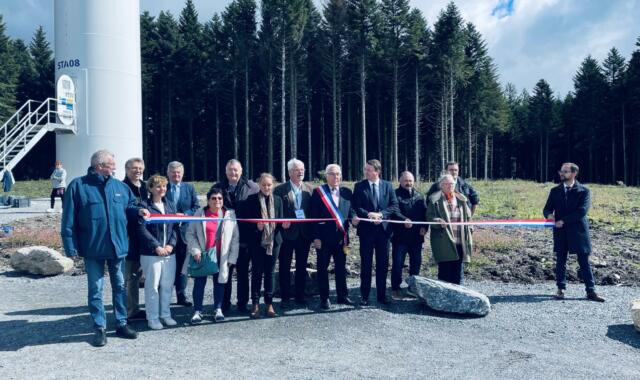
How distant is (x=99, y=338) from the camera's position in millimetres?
5543

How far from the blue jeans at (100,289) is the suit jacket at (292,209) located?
2303 mm

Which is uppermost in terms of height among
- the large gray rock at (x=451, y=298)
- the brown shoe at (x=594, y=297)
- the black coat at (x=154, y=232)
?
the black coat at (x=154, y=232)

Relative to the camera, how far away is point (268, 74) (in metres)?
37.6

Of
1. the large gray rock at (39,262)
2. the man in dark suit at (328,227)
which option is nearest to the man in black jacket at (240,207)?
the man in dark suit at (328,227)

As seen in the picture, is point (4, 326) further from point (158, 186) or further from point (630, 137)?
point (630, 137)

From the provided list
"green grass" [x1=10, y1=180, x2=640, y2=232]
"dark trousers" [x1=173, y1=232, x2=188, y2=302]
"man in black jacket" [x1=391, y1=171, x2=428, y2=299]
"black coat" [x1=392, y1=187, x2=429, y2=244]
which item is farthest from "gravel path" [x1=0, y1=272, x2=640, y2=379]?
"green grass" [x1=10, y1=180, x2=640, y2=232]

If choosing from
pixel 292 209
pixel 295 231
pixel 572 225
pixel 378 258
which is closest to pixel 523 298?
pixel 572 225

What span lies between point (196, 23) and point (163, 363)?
154 ft

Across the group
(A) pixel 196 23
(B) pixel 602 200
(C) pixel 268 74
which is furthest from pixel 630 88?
(A) pixel 196 23

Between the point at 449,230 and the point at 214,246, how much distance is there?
138 inches

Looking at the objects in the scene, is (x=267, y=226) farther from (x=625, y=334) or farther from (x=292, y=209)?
(x=625, y=334)

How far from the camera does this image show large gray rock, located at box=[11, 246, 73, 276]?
9.37 meters

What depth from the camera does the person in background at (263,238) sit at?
6.70 meters

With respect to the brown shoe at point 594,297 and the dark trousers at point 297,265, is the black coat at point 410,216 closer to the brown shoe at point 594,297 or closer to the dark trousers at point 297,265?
the dark trousers at point 297,265
